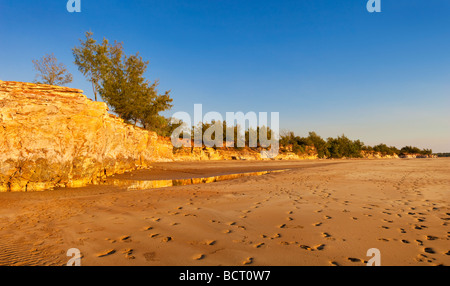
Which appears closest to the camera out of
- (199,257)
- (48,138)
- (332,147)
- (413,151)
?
(199,257)

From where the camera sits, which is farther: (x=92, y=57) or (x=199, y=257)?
(x=92, y=57)

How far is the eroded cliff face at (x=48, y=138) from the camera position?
7.96 meters

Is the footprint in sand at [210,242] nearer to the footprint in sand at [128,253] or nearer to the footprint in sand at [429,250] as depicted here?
the footprint in sand at [128,253]

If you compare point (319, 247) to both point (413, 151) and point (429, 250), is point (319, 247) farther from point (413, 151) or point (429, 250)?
point (413, 151)

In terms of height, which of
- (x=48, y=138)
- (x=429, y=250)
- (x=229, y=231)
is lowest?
(x=229, y=231)

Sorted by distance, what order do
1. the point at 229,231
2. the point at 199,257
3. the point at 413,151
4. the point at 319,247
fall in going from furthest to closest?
1. the point at 413,151
2. the point at 229,231
3. the point at 319,247
4. the point at 199,257

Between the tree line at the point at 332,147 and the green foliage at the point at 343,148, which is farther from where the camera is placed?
the green foliage at the point at 343,148

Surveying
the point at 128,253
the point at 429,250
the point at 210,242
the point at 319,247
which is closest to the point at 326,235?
the point at 319,247

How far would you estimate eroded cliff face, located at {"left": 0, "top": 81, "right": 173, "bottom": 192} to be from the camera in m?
7.96

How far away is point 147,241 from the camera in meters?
3.51

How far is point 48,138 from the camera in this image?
28.7 feet

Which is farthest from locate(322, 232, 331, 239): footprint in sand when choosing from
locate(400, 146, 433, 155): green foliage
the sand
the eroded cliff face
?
locate(400, 146, 433, 155): green foliage

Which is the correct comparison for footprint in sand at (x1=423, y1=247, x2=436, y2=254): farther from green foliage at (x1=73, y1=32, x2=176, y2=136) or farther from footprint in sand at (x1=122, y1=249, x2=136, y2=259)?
green foliage at (x1=73, y1=32, x2=176, y2=136)

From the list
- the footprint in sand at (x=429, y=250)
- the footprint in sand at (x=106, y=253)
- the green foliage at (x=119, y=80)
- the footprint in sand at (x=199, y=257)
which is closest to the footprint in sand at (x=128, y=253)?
the footprint in sand at (x=106, y=253)
